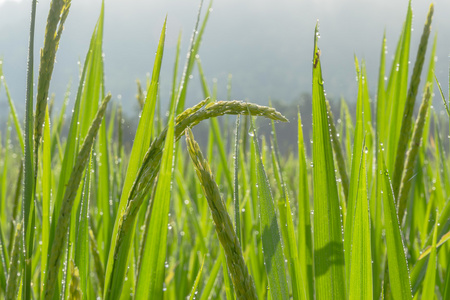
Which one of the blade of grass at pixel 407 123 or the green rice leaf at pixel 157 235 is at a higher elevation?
the blade of grass at pixel 407 123

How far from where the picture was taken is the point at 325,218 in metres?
0.47

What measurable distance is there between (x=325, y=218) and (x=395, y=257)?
0.10m

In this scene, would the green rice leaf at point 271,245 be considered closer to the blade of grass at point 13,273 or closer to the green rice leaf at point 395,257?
the green rice leaf at point 395,257

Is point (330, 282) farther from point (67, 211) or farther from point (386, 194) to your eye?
point (67, 211)

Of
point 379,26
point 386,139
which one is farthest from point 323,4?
point 386,139

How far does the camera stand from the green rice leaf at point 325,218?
465 millimetres

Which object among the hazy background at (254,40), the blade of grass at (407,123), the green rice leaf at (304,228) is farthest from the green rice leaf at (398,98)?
the hazy background at (254,40)

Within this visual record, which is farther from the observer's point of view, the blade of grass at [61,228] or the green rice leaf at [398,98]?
the green rice leaf at [398,98]

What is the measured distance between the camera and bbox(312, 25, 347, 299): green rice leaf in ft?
1.53

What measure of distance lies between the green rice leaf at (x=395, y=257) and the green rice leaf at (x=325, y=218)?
6cm

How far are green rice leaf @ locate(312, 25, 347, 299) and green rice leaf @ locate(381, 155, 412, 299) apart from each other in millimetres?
65

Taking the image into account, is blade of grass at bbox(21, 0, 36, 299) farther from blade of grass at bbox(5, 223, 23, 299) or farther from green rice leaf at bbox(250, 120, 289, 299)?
green rice leaf at bbox(250, 120, 289, 299)

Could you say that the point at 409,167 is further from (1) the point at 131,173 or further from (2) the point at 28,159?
(2) the point at 28,159

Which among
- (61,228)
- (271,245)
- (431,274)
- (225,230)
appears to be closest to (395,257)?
(431,274)
